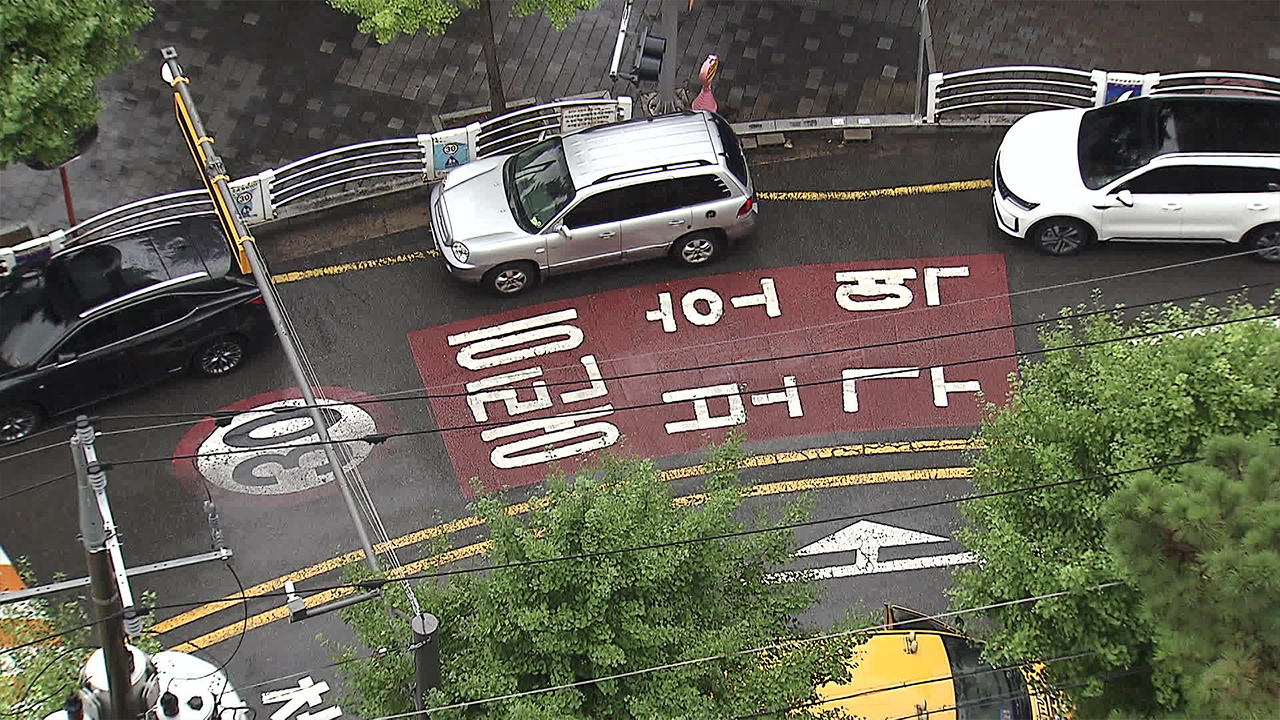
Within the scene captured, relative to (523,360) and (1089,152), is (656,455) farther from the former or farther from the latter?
(1089,152)

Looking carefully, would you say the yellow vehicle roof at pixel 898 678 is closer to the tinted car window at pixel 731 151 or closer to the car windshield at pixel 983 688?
the car windshield at pixel 983 688

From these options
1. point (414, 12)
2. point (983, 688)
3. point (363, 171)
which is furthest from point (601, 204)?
point (983, 688)

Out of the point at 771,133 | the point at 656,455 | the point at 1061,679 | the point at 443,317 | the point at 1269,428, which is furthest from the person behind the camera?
the point at 771,133

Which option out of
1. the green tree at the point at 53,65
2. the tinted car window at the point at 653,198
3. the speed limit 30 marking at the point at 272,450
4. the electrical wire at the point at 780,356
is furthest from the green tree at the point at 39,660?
the tinted car window at the point at 653,198

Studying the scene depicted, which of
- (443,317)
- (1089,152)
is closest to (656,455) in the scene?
(443,317)

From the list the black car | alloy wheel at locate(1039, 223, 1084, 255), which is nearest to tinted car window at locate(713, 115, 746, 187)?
alloy wheel at locate(1039, 223, 1084, 255)
